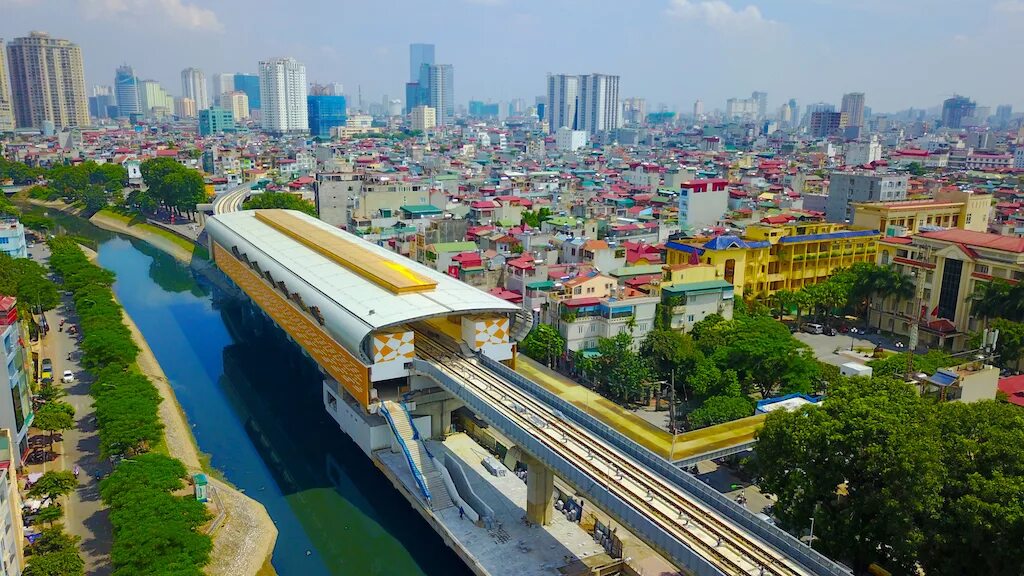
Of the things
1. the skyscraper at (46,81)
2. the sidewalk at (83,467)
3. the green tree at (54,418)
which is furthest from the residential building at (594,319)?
the skyscraper at (46,81)

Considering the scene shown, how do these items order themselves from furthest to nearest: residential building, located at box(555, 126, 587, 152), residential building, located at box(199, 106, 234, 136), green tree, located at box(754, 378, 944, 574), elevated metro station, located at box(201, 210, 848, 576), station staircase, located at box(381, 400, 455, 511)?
residential building, located at box(199, 106, 234, 136) < residential building, located at box(555, 126, 587, 152) < station staircase, located at box(381, 400, 455, 511) < elevated metro station, located at box(201, 210, 848, 576) < green tree, located at box(754, 378, 944, 574)

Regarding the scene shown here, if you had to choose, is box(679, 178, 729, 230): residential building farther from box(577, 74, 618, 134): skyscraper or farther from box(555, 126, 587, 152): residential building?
box(577, 74, 618, 134): skyscraper

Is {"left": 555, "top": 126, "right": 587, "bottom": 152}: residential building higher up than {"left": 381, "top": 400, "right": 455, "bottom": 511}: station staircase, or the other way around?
{"left": 555, "top": 126, "right": 587, "bottom": 152}: residential building

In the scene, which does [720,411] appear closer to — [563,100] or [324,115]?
[324,115]

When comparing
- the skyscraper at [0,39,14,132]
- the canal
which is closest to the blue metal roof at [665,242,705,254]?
the canal

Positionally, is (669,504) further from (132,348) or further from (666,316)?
(132,348)

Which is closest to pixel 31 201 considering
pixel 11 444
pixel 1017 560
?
pixel 11 444
